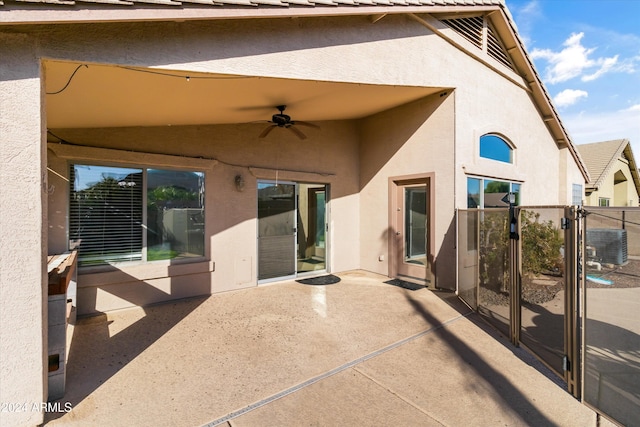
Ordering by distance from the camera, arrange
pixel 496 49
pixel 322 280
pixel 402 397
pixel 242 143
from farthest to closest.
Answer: pixel 496 49 → pixel 322 280 → pixel 242 143 → pixel 402 397

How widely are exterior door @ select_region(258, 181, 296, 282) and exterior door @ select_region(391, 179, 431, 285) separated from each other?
2532 millimetres

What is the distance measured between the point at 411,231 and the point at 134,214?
19.3ft

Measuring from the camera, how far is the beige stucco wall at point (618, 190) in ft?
48.0

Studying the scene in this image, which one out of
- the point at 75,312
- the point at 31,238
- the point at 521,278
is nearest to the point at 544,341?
the point at 521,278

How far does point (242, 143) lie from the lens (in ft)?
21.0

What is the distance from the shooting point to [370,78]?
192 inches

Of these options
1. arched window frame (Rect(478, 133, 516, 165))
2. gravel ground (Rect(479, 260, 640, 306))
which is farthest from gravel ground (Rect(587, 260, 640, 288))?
arched window frame (Rect(478, 133, 516, 165))

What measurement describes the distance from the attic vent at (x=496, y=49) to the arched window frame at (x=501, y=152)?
79.5 inches

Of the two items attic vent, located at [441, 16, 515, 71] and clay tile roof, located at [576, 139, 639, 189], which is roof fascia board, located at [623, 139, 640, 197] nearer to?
clay tile roof, located at [576, 139, 639, 189]

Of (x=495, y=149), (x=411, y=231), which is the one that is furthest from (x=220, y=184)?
(x=495, y=149)

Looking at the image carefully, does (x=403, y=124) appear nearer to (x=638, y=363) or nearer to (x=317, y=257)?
(x=317, y=257)

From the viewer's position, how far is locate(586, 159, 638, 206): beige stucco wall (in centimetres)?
1463

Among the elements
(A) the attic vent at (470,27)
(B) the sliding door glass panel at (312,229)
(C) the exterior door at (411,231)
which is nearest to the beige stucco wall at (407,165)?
(C) the exterior door at (411,231)

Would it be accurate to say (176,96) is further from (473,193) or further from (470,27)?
(470,27)
